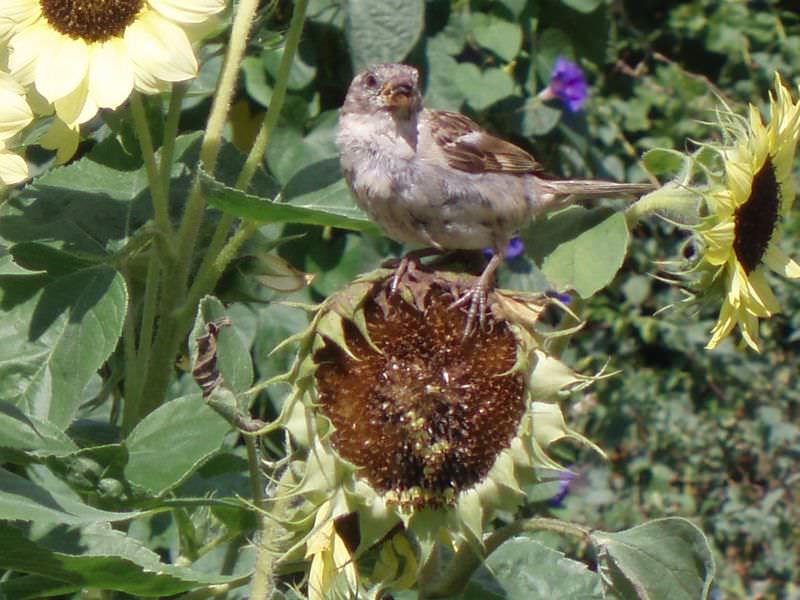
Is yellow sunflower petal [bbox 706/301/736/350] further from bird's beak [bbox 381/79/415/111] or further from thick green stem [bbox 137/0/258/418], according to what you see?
bird's beak [bbox 381/79/415/111]

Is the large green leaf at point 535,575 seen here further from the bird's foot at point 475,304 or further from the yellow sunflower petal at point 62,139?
the yellow sunflower petal at point 62,139

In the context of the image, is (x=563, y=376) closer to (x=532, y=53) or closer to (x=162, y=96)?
(x=162, y=96)

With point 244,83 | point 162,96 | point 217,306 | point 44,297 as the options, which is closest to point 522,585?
point 217,306

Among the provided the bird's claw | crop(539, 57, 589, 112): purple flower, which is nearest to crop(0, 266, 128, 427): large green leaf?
the bird's claw

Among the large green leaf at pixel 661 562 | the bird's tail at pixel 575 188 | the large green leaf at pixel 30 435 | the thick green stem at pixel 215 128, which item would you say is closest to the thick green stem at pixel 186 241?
the thick green stem at pixel 215 128

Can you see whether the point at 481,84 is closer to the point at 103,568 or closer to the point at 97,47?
the point at 97,47

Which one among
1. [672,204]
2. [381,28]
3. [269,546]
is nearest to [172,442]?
[269,546]
